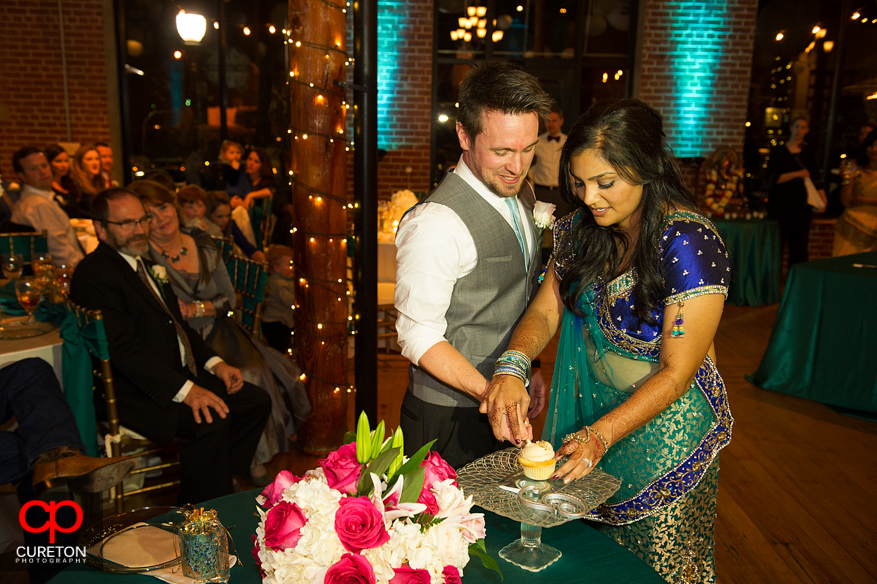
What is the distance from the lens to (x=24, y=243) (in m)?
3.93

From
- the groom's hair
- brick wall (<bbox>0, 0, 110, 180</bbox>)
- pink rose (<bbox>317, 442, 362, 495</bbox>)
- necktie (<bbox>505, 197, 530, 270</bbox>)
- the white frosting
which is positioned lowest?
the white frosting

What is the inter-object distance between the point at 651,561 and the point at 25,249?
3.98 m

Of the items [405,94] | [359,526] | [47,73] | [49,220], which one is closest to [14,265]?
[49,220]

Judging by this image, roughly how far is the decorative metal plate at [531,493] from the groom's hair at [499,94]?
78 cm

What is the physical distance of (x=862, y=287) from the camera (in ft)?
12.1

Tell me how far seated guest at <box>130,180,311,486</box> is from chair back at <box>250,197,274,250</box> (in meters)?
3.02

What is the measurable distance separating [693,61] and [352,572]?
7622 millimetres

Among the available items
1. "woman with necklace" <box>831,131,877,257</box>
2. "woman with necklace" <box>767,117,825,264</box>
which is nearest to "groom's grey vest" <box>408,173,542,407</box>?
"woman with necklace" <box>831,131,877,257</box>

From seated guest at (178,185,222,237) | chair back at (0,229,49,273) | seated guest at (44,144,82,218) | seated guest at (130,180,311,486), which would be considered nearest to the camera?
seated guest at (130,180,311,486)

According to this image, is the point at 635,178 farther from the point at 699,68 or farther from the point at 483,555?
the point at 699,68

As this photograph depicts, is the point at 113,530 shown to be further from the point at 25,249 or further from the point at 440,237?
the point at 25,249

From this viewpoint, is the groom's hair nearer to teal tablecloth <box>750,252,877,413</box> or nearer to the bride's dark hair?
the bride's dark hair

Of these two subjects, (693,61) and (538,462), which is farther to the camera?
(693,61)

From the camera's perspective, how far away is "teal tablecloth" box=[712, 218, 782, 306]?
621 cm
